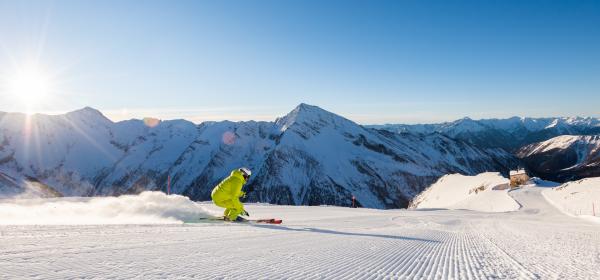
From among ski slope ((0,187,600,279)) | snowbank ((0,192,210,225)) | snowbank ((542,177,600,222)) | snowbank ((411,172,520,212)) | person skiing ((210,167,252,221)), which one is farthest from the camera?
snowbank ((411,172,520,212))

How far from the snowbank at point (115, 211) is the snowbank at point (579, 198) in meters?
39.1

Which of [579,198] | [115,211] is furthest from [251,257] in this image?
[579,198]

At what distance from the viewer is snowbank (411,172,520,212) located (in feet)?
224

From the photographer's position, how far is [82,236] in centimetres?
828

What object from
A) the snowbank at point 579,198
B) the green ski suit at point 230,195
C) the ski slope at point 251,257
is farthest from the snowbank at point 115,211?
the snowbank at point 579,198

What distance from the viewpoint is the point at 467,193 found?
97188mm

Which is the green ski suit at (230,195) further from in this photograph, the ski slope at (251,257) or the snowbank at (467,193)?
the snowbank at (467,193)

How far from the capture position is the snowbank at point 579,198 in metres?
44.8

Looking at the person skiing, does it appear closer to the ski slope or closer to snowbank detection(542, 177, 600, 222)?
the ski slope

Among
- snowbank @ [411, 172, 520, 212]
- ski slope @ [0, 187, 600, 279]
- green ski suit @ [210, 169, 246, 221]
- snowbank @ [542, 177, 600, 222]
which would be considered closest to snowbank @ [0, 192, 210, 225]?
green ski suit @ [210, 169, 246, 221]

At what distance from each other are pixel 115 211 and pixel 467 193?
94.1m

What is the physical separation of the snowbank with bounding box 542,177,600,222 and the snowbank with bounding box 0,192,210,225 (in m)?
39.1

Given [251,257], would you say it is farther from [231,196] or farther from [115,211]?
[115,211]

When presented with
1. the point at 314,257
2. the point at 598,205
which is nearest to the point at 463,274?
the point at 314,257
